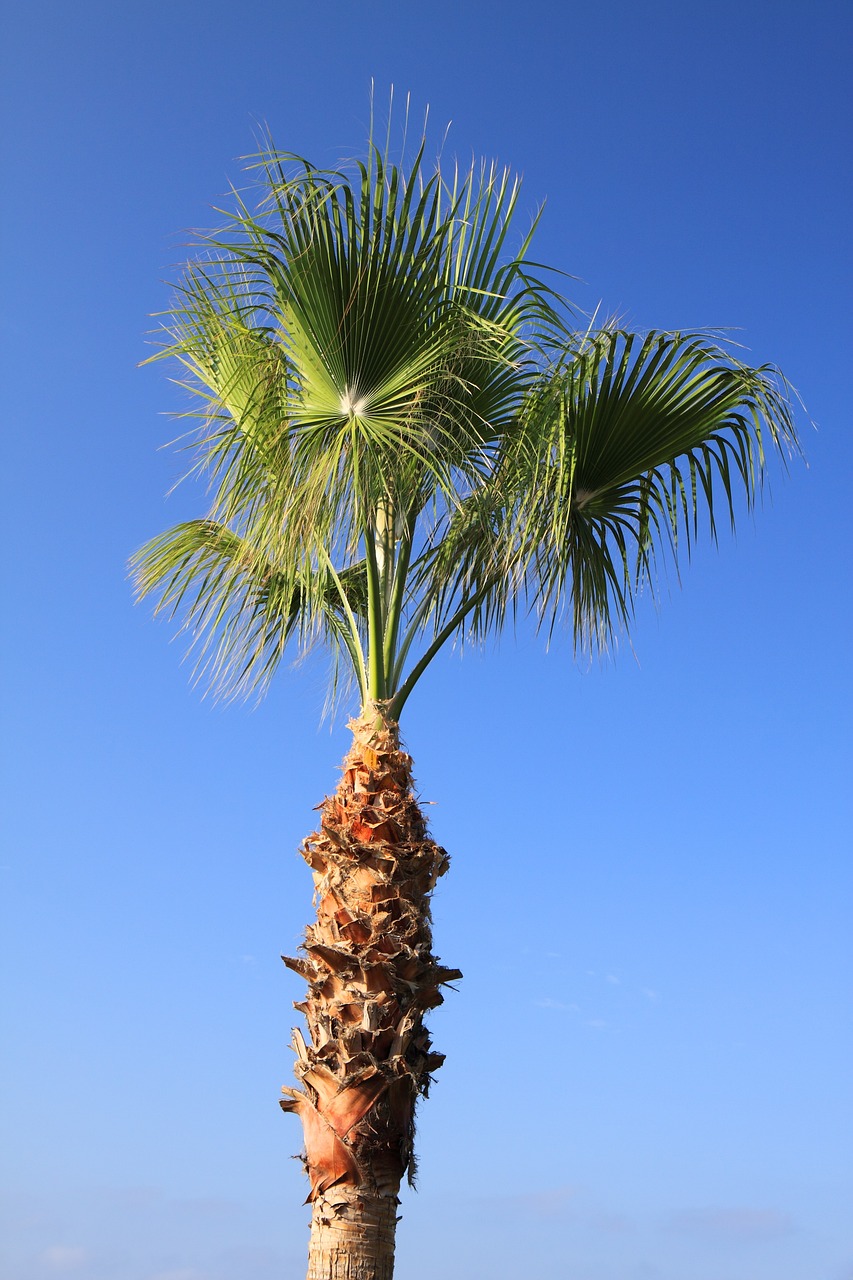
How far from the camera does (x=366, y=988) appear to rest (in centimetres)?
644

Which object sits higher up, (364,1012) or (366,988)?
(366,988)

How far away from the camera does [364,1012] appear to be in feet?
20.9

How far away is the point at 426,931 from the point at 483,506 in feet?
8.55

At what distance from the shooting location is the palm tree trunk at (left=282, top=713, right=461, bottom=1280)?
6164 millimetres

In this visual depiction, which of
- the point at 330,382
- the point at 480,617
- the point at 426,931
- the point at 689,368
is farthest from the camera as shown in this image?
the point at 480,617

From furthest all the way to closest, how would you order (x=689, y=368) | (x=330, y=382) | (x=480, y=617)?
(x=480, y=617)
(x=689, y=368)
(x=330, y=382)

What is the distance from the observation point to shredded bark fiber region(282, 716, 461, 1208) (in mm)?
6227

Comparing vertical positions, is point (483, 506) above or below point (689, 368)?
below

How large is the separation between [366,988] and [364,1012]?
0.13 metres

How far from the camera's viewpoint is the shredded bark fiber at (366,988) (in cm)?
623

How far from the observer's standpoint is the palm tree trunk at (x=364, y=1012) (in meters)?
6.16

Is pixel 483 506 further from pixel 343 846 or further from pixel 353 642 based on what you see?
pixel 343 846

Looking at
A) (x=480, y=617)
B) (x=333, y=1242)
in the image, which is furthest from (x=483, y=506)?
(x=333, y=1242)

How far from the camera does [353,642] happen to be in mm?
7738
